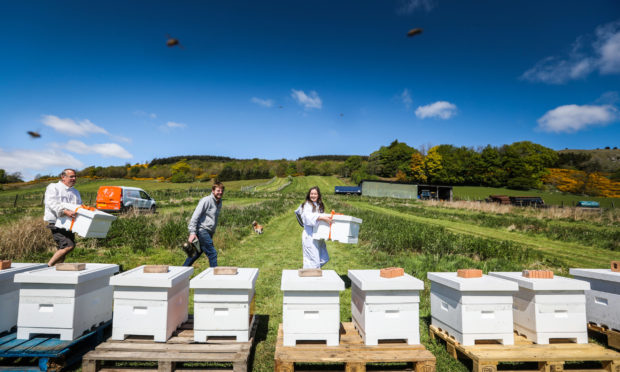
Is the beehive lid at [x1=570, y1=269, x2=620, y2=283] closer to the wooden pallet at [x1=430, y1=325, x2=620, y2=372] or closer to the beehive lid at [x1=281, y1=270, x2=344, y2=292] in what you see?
the wooden pallet at [x1=430, y1=325, x2=620, y2=372]

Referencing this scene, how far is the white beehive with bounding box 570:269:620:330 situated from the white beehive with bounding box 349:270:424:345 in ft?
9.28

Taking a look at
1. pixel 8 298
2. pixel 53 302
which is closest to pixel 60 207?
pixel 8 298

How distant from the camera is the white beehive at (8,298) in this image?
3.88 meters

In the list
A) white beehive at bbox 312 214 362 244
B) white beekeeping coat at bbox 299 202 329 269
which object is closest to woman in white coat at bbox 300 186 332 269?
white beekeeping coat at bbox 299 202 329 269

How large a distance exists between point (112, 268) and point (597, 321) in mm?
7347

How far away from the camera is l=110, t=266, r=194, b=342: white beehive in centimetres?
355

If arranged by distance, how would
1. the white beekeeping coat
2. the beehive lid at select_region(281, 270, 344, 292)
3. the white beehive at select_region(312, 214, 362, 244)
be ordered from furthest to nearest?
the white beekeeping coat, the white beehive at select_region(312, 214, 362, 244), the beehive lid at select_region(281, 270, 344, 292)

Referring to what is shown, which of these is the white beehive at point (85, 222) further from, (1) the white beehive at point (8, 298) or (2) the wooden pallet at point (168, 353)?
(2) the wooden pallet at point (168, 353)

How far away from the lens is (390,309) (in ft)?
12.0

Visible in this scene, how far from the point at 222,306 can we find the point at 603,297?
5.49 meters

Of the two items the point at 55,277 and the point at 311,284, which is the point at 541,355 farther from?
the point at 55,277

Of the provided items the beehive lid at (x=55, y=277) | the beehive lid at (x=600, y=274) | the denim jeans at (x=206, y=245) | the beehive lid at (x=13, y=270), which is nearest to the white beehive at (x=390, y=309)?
the beehive lid at (x=600, y=274)

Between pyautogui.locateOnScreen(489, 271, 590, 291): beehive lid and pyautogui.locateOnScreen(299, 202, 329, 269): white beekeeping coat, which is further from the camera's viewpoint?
pyautogui.locateOnScreen(299, 202, 329, 269): white beekeeping coat

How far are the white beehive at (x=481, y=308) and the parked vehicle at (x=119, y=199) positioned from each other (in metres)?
24.7
